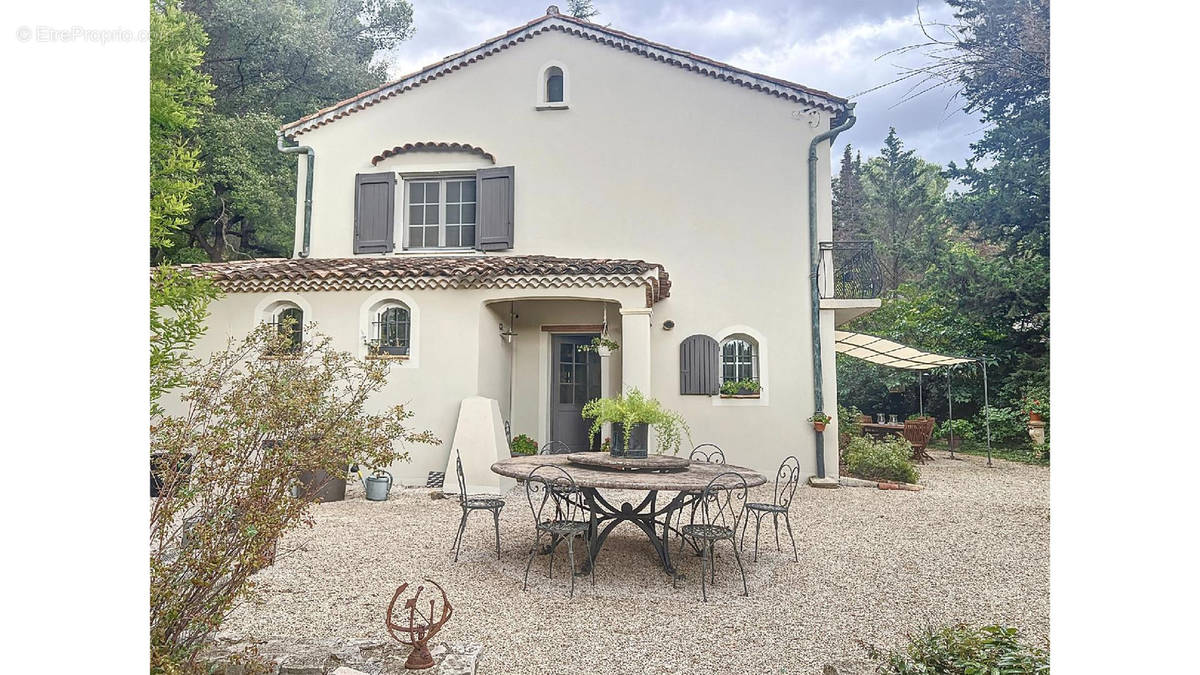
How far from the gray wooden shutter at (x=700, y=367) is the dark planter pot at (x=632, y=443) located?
3890 millimetres

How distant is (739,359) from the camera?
9273 millimetres

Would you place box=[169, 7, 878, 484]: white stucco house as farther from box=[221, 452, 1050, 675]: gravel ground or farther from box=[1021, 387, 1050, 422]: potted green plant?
box=[1021, 387, 1050, 422]: potted green plant

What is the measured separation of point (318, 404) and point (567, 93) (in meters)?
8.18

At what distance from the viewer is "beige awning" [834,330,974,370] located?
11648 millimetres

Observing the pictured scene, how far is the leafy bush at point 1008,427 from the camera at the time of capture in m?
12.9

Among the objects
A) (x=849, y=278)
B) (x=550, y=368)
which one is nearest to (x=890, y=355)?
(x=849, y=278)

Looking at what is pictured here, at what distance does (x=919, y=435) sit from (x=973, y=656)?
10.3 m

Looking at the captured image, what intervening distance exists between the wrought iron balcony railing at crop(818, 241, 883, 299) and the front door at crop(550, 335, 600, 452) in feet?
12.4

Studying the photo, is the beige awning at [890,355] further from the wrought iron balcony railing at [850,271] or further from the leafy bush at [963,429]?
the leafy bush at [963,429]

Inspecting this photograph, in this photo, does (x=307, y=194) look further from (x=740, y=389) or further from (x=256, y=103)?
(x=740, y=389)

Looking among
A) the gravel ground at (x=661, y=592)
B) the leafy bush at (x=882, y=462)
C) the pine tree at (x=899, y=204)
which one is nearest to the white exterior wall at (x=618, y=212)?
the leafy bush at (x=882, y=462)

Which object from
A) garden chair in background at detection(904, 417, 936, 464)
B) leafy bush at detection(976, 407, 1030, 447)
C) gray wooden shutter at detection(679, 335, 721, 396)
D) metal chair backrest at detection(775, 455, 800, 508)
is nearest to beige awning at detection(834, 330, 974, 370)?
garden chair in background at detection(904, 417, 936, 464)
